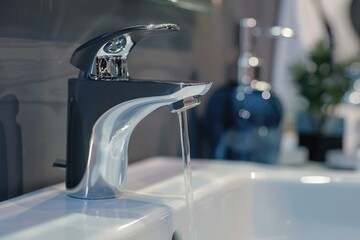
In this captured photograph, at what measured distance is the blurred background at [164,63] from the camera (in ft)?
1.71

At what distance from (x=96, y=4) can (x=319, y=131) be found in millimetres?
491

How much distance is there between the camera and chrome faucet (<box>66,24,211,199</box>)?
0.49 m

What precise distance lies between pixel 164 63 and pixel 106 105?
0.98ft

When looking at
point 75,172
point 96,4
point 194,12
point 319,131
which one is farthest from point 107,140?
Result: point 319,131

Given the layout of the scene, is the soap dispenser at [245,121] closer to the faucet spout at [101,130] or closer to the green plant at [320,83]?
the green plant at [320,83]

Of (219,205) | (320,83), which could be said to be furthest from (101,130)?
(320,83)

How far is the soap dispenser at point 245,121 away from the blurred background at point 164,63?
21mm

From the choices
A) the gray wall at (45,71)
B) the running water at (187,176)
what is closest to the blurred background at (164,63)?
the gray wall at (45,71)

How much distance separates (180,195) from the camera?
561mm

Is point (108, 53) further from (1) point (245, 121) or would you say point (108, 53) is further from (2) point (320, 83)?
(2) point (320, 83)

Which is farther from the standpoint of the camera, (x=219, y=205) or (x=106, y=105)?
(x=219, y=205)

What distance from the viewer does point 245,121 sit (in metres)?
0.85

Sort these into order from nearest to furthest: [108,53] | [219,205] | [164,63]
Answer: [108,53], [219,205], [164,63]

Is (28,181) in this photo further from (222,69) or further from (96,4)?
(222,69)
